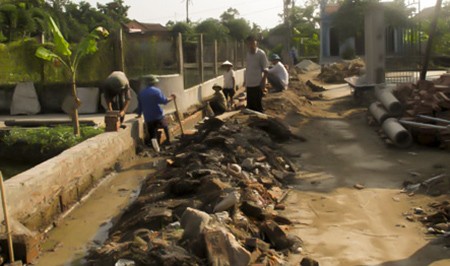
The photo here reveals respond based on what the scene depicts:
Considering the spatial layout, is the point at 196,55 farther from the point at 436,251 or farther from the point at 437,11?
the point at 436,251

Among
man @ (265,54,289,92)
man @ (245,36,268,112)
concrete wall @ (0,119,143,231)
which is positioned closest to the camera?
concrete wall @ (0,119,143,231)

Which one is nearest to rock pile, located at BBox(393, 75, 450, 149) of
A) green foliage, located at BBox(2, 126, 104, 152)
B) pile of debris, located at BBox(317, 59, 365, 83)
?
green foliage, located at BBox(2, 126, 104, 152)

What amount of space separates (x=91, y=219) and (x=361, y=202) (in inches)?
132

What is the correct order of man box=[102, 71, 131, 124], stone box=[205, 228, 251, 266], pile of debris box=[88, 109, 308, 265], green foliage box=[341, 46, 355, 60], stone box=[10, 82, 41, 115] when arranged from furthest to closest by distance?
green foliage box=[341, 46, 355, 60] < stone box=[10, 82, 41, 115] < man box=[102, 71, 131, 124] < pile of debris box=[88, 109, 308, 265] < stone box=[205, 228, 251, 266]

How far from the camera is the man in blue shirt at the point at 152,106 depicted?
11188 mm

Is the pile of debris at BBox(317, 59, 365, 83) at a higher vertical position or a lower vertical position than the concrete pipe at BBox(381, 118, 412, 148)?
higher

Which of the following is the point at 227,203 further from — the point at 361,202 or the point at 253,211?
the point at 361,202

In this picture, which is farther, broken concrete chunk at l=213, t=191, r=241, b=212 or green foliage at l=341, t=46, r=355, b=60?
green foliage at l=341, t=46, r=355, b=60

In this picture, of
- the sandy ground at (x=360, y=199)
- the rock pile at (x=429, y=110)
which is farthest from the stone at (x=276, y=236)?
the rock pile at (x=429, y=110)

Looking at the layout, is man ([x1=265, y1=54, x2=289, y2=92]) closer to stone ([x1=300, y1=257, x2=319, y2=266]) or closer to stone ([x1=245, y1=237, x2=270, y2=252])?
stone ([x1=245, y1=237, x2=270, y2=252])

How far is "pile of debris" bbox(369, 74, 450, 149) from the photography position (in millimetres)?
9961

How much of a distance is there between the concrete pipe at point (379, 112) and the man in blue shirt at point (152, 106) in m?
4.33

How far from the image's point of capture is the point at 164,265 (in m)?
4.30

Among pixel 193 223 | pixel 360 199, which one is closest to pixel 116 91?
pixel 360 199
